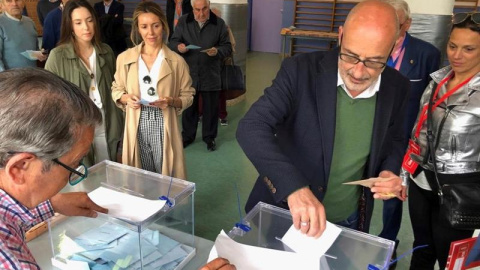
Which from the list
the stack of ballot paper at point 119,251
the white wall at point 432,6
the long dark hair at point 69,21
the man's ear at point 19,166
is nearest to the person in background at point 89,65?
the long dark hair at point 69,21

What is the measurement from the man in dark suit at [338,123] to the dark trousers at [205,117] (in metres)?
2.81

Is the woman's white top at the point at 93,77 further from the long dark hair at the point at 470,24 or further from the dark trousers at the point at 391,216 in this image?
the long dark hair at the point at 470,24

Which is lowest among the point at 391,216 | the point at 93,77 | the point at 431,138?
the point at 391,216

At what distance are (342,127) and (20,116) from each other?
1059 millimetres

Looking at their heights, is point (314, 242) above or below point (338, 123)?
below

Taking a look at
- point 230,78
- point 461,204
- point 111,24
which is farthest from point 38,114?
point 111,24

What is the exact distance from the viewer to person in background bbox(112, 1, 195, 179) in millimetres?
2453

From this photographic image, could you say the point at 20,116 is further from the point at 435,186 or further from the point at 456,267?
the point at 435,186

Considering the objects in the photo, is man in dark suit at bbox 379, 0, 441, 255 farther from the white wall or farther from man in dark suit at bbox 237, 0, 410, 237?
the white wall

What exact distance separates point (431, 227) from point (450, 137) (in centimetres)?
52

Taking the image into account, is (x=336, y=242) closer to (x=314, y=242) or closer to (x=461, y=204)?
(x=314, y=242)

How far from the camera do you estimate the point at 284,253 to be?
118 cm

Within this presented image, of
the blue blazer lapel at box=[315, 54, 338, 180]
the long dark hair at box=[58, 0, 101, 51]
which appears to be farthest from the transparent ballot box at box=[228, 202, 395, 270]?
the long dark hair at box=[58, 0, 101, 51]

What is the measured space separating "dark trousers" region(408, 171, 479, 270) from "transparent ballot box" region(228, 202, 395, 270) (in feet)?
2.58
